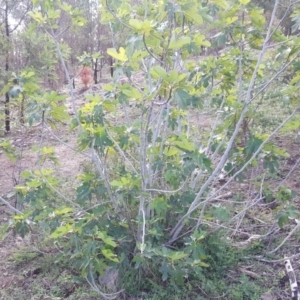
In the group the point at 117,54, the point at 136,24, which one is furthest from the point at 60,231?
the point at 136,24

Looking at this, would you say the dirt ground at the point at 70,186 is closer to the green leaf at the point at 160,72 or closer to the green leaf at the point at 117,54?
the green leaf at the point at 117,54

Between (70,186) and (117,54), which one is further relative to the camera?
(70,186)

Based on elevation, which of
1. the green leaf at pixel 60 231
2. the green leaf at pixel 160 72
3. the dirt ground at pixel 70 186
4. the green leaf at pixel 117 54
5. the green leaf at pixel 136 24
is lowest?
the dirt ground at pixel 70 186

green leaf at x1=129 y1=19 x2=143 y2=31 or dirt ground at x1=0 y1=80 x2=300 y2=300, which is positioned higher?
green leaf at x1=129 y1=19 x2=143 y2=31

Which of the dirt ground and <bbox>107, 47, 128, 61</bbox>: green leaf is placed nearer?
<bbox>107, 47, 128, 61</bbox>: green leaf

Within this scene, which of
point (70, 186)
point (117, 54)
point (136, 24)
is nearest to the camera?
point (136, 24)

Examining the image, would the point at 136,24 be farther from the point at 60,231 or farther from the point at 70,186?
the point at 70,186

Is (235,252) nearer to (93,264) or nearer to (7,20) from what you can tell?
(93,264)

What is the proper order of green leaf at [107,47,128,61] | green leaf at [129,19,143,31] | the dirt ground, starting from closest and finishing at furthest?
green leaf at [129,19,143,31], green leaf at [107,47,128,61], the dirt ground

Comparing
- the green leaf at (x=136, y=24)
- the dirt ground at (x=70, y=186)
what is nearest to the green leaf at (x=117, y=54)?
the green leaf at (x=136, y=24)

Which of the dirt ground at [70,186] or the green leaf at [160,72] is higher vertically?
the green leaf at [160,72]

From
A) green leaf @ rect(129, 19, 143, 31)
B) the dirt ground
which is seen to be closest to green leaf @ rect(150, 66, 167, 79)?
green leaf @ rect(129, 19, 143, 31)

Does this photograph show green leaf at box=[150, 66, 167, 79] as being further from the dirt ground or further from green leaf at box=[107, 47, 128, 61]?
the dirt ground

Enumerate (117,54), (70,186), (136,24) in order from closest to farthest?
(136,24) < (117,54) < (70,186)
